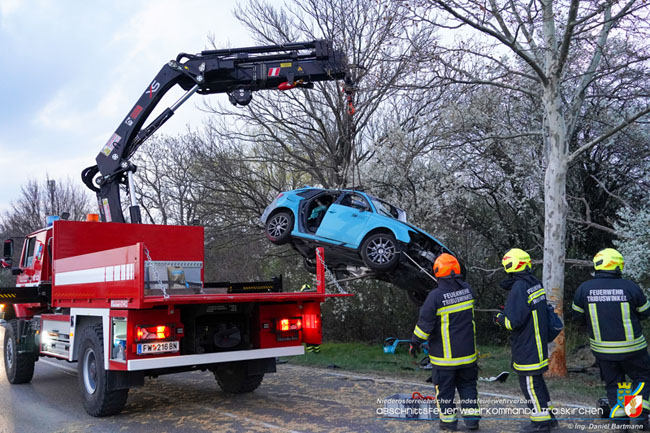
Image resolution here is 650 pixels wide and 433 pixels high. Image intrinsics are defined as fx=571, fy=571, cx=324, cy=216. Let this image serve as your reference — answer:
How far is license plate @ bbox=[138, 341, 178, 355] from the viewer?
620 cm

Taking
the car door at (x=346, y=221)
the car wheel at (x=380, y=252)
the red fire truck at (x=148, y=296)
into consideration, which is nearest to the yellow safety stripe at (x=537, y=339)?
the red fire truck at (x=148, y=296)

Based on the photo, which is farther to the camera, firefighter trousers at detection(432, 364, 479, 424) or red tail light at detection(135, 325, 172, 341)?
red tail light at detection(135, 325, 172, 341)

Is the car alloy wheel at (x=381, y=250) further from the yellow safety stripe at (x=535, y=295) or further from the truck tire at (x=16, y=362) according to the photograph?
the truck tire at (x=16, y=362)

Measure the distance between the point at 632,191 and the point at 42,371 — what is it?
41.5 feet

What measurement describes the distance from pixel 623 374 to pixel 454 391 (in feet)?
5.25

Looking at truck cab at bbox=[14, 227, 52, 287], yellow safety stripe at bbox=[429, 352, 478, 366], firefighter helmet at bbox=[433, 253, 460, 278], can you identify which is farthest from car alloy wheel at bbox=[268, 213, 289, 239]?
yellow safety stripe at bbox=[429, 352, 478, 366]

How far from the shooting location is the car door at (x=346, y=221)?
10.1m

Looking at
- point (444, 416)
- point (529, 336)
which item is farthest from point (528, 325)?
point (444, 416)

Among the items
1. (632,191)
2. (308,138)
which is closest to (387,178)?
(308,138)

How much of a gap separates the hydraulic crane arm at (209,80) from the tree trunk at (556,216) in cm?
341

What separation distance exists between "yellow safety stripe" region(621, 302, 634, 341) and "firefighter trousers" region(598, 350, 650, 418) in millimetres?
199

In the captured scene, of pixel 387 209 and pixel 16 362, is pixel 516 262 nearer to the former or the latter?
pixel 387 209

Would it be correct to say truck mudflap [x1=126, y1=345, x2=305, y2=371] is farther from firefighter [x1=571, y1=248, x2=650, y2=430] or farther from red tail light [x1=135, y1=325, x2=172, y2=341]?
firefighter [x1=571, y1=248, x2=650, y2=430]

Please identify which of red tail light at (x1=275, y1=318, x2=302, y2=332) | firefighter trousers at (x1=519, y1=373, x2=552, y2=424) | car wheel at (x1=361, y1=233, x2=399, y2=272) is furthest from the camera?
car wheel at (x1=361, y1=233, x2=399, y2=272)
